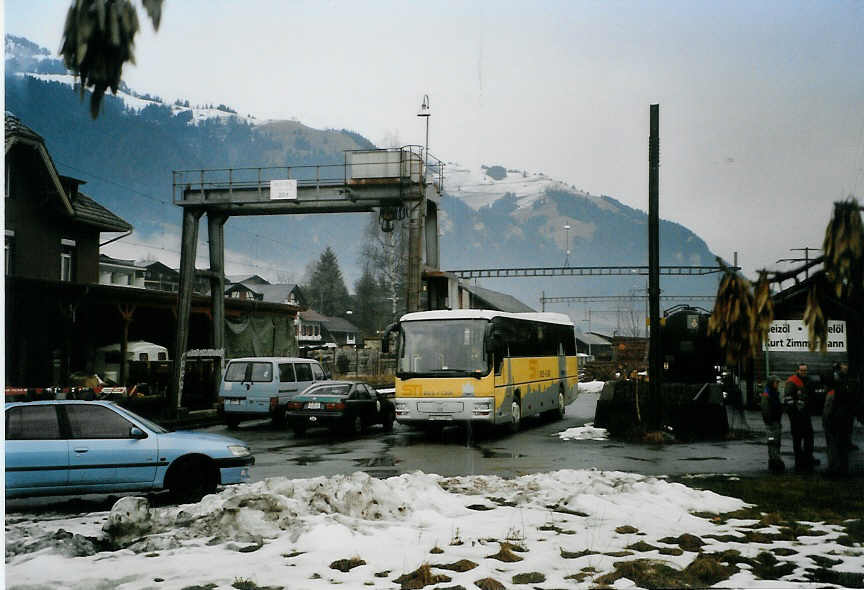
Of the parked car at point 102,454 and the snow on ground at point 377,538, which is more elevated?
the parked car at point 102,454

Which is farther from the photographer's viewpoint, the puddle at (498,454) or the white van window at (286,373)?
the white van window at (286,373)

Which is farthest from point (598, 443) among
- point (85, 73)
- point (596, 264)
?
point (85, 73)

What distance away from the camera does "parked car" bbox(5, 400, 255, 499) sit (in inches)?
364

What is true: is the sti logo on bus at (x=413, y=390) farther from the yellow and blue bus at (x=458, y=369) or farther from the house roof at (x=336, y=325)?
the house roof at (x=336, y=325)

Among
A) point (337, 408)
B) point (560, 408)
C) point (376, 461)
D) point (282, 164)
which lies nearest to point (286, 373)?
point (337, 408)

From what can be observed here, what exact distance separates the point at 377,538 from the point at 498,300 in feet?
26.5

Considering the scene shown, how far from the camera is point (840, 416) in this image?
30.5 feet

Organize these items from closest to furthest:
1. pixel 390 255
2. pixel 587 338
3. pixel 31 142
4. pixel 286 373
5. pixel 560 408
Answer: pixel 31 142, pixel 390 255, pixel 286 373, pixel 560 408, pixel 587 338

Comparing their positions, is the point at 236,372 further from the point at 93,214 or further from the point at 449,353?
the point at 93,214

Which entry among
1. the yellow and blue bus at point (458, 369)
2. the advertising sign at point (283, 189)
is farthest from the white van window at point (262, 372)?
the advertising sign at point (283, 189)

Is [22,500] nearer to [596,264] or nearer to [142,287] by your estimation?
[142,287]

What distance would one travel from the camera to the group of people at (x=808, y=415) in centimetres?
893

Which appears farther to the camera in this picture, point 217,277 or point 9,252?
point 217,277

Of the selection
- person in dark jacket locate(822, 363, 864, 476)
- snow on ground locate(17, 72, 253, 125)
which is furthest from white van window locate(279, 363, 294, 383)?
person in dark jacket locate(822, 363, 864, 476)
